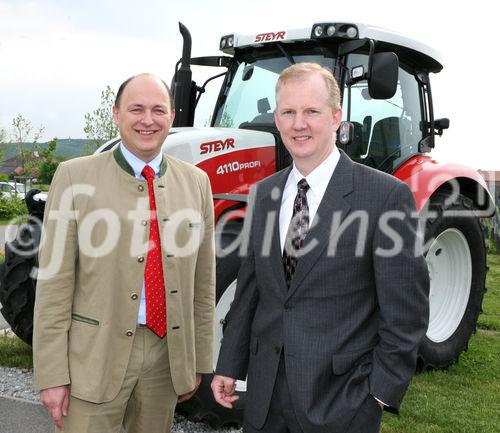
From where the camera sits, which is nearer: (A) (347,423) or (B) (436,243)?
(A) (347,423)

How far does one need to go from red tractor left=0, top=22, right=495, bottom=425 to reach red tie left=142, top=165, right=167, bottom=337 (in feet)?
4.26

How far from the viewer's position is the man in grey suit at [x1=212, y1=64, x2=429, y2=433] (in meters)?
1.96

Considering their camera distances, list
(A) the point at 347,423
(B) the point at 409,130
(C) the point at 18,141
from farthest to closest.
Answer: (C) the point at 18,141
(B) the point at 409,130
(A) the point at 347,423

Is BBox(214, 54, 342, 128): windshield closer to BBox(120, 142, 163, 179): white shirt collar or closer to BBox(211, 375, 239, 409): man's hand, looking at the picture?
BBox(120, 142, 163, 179): white shirt collar

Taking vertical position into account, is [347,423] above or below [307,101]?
below

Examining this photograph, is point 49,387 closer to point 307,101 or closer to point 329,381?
point 329,381

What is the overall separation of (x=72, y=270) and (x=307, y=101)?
3.45 ft

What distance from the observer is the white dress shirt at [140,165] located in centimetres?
236

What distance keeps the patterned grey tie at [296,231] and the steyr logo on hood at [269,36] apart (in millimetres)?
2666

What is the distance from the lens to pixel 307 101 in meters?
2.03

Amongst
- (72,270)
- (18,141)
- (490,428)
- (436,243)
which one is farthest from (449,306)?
(18,141)

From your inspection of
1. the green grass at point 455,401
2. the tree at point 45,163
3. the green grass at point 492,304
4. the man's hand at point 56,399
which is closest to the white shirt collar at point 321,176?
the man's hand at point 56,399

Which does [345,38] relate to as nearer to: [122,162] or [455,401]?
[122,162]

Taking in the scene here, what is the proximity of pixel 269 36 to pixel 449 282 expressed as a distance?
2643 mm
